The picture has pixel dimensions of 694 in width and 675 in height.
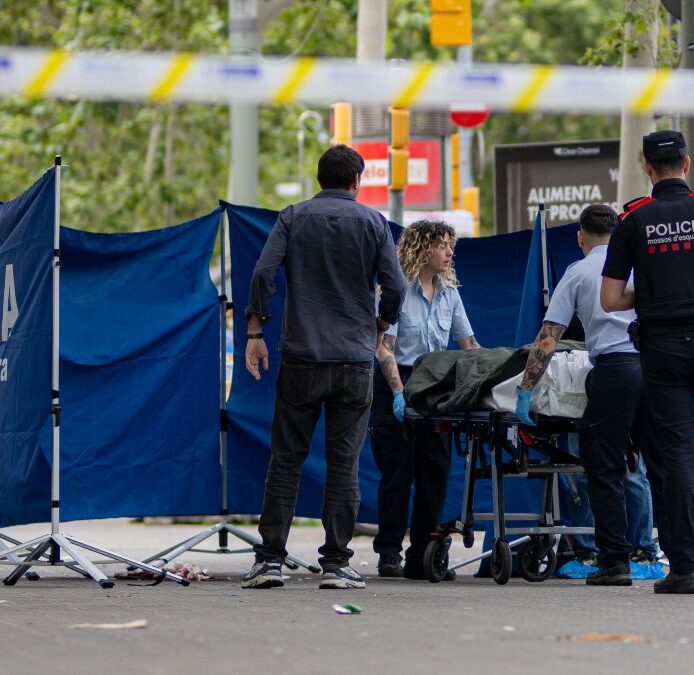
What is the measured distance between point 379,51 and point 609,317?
1042cm

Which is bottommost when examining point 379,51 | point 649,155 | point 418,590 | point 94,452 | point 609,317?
point 418,590

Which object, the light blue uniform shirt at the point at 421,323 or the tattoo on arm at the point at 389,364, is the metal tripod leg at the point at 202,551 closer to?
the tattoo on arm at the point at 389,364

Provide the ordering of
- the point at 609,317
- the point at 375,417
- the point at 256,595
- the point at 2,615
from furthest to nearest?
the point at 375,417 < the point at 609,317 < the point at 256,595 < the point at 2,615

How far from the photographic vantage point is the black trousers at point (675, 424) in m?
8.28

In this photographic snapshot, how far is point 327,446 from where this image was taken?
8711 millimetres

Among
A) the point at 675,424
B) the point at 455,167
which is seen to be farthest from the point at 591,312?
the point at 455,167

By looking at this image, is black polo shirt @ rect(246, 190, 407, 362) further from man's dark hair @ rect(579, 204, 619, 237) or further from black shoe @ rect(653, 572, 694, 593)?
black shoe @ rect(653, 572, 694, 593)

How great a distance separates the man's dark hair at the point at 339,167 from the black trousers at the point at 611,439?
1.58 meters

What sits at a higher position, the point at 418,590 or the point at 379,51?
the point at 379,51

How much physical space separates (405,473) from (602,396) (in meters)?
1.35

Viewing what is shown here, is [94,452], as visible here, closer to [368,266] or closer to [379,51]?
[368,266]

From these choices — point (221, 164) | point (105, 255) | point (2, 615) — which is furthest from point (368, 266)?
point (221, 164)

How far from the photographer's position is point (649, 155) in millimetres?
8453

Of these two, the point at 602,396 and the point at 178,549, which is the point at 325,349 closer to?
the point at 602,396
